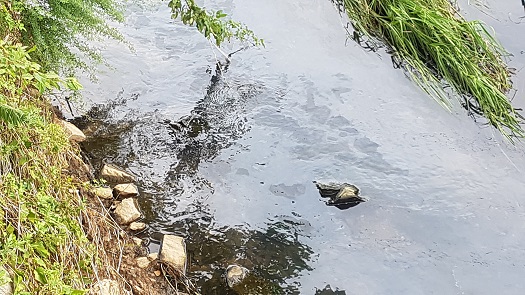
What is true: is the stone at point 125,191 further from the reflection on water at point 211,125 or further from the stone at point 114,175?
the reflection on water at point 211,125

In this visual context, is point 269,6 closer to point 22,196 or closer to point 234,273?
point 234,273

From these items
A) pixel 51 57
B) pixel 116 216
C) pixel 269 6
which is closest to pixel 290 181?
pixel 116 216

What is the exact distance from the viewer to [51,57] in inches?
142

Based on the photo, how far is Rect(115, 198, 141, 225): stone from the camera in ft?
11.6

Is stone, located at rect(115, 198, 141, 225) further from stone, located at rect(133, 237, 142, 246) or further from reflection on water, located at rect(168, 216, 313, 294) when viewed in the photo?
reflection on water, located at rect(168, 216, 313, 294)

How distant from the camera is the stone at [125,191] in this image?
3.73 meters

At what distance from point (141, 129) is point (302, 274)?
6.32 ft

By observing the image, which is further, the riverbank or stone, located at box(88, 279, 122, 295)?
stone, located at box(88, 279, 122, 295)

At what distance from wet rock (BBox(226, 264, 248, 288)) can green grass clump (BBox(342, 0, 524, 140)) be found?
100 inches

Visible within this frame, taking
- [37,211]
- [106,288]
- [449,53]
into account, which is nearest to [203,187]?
[106,288]

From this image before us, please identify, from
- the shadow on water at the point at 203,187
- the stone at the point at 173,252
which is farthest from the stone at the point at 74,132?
the stone at the point at 173,252

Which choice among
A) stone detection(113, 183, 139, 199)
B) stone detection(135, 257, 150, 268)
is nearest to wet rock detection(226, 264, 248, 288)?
stone detection(135, 257, 150, 268)

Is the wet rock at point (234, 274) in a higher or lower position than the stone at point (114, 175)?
lower

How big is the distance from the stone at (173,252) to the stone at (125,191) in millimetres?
501
